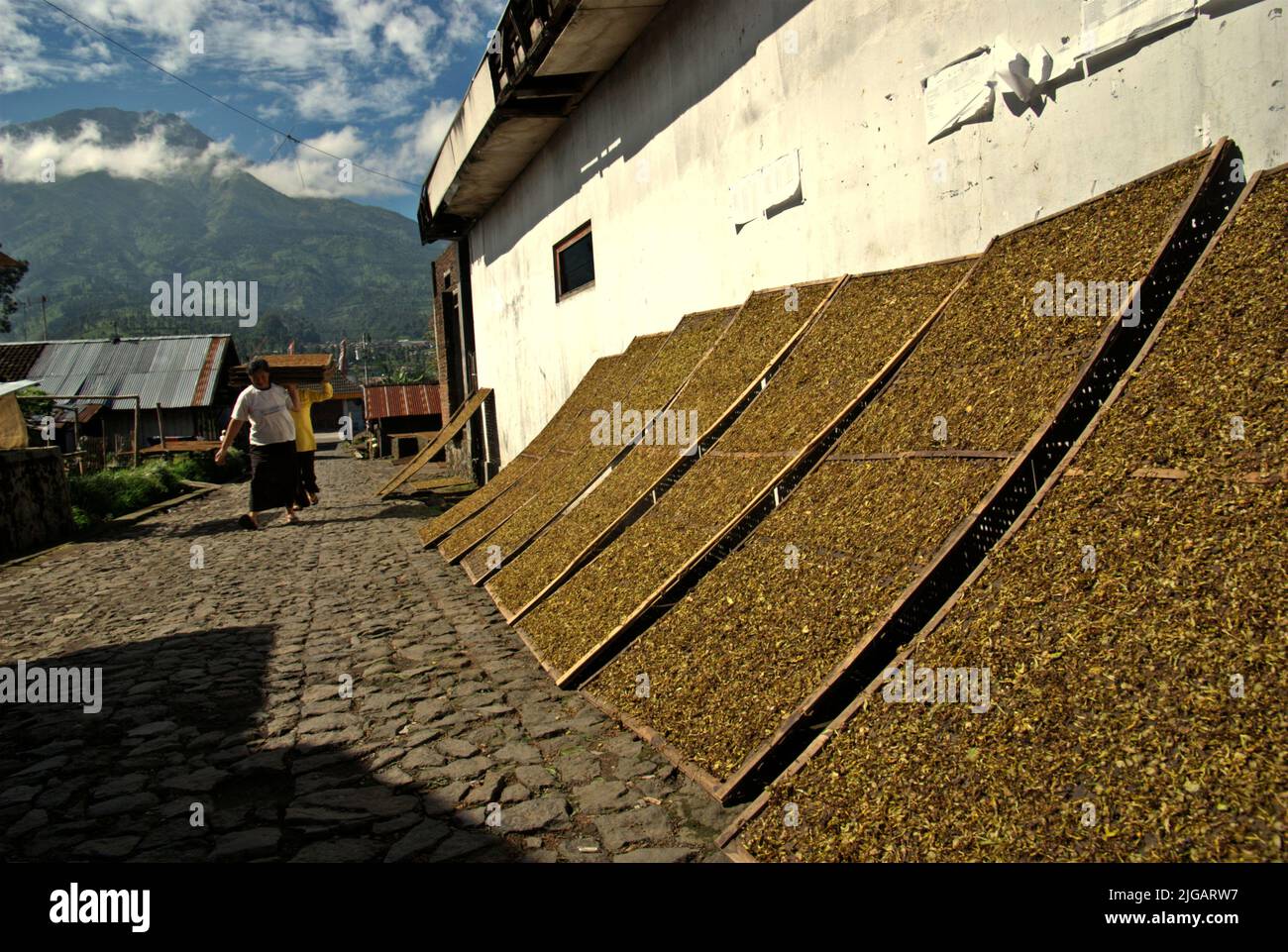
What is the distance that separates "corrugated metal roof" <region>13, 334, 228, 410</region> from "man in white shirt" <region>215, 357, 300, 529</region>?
36919 mm

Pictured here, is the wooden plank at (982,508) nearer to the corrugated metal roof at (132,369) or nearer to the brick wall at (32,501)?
the brick wall at (32,501)

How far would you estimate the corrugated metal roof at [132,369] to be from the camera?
44219 mm

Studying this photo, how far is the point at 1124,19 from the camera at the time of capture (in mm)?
3422

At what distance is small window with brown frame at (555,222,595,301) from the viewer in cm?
1029

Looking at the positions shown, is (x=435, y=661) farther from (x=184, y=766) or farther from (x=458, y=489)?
(x=458, y=489)

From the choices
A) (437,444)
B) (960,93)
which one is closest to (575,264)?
(437,444)

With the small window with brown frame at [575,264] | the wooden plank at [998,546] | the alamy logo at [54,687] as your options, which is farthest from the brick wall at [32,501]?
the wooden plank at [998,546]

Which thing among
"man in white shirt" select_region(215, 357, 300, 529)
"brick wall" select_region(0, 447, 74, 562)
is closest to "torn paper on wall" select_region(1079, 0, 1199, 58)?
"man in white shirt" select_region(215, 357, 300, 529)

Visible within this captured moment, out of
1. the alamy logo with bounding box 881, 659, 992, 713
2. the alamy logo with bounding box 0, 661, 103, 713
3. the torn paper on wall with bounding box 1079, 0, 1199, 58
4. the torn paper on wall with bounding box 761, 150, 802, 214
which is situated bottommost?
the alamy logo with bounding box 0, 661, 103, 713

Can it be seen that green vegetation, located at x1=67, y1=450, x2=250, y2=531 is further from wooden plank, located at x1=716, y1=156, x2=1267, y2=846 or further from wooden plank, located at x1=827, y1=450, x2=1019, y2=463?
wooden plank, located at x1=716, y1=156, x2=1267, y2=846

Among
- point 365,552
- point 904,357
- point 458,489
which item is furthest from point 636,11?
point 458,489
